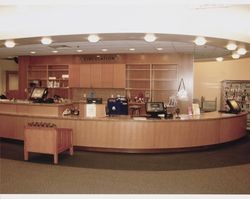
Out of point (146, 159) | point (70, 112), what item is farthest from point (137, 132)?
point (70, 112)

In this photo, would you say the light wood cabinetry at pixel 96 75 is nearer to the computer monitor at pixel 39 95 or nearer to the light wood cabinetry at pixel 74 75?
the light wood cabinetry at pixel 74 75

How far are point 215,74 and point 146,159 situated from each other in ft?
27.0

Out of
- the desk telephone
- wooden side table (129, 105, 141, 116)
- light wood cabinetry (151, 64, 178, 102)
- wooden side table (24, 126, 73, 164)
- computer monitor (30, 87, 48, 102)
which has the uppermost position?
light wood cabinetry (151, 64, 178, 102)

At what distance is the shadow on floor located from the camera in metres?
5.71

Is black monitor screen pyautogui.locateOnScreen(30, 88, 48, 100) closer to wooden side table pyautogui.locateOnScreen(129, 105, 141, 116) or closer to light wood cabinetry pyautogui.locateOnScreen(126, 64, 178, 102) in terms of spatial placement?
wooden side table pyautogui.locateOnScreen(129, 105, 141, 116)

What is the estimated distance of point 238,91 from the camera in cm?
1185

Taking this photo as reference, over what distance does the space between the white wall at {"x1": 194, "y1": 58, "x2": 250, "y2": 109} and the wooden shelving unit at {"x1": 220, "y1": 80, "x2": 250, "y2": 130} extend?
0.63m

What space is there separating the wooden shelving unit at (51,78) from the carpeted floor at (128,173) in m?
5.46

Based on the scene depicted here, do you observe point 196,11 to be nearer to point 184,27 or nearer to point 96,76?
point 184,27

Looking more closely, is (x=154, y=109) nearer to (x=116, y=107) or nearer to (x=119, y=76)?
(x=116, y=107)

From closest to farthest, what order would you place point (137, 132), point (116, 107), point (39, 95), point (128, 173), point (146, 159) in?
point (128, 173), point (146, 159), point (137, 132), point (39, 95), point (116, 107)

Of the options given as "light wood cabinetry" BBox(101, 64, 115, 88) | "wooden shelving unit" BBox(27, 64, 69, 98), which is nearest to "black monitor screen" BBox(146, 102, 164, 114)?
"light wood cabinetry" BBox(101, 64, 115, 88)

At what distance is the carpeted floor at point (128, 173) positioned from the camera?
4.50 meters

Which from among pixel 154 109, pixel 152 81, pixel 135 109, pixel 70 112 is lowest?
pixel 135 109
